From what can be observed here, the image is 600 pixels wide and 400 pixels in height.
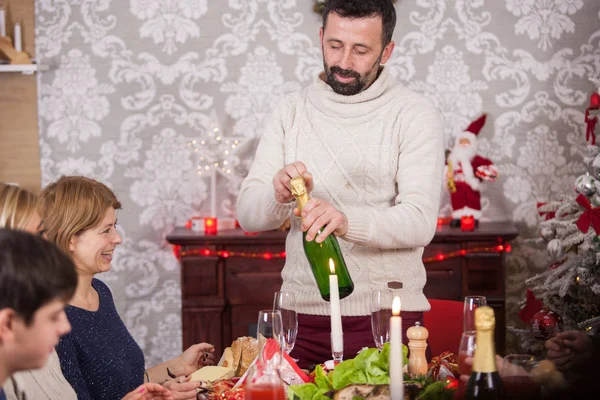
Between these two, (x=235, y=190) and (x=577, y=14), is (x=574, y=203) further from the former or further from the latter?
(x=235, y=190)

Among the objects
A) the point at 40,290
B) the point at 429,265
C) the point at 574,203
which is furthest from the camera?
the point at 429,265

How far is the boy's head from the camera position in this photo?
1.17m

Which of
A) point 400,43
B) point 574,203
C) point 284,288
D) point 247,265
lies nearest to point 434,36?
point 400,43

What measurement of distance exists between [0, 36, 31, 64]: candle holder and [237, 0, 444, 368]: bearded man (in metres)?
2.20

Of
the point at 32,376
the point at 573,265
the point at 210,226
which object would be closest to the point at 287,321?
the point at 32,376

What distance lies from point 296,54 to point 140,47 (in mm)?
798

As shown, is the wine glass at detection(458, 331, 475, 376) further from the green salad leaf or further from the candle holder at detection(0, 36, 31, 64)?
the candle holder at detection(0, 36, 31, 64)

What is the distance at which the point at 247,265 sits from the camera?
12.1 ft

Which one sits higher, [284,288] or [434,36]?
[434,36]

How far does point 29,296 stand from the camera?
1194mm

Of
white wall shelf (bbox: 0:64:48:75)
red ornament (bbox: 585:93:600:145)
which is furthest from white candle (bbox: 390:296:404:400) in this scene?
white wall shelf (bbox: 0:64:48:75)

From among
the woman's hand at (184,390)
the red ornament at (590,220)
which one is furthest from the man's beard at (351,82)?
the red ornament at (590,220)

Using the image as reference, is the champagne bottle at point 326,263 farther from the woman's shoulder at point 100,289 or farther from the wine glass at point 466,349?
the woman's shoulder at point 100,289

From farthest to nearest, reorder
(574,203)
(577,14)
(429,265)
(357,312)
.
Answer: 1. (577,14)
2. (429,265)
3. (574,203)
4. (357,312)
